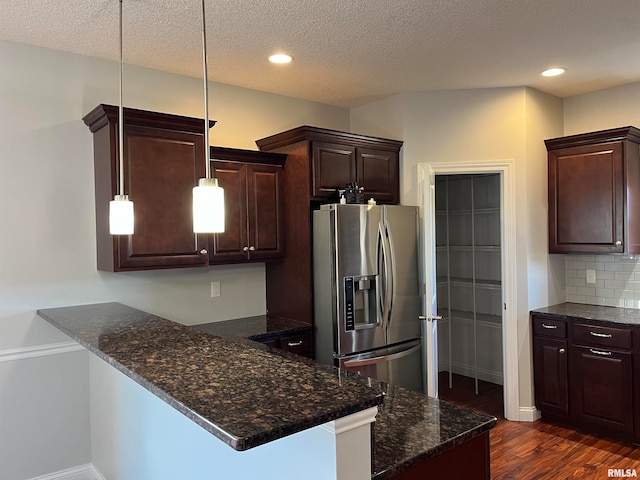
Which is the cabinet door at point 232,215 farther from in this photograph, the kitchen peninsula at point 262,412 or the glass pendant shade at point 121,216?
the glass pendant shade at point 121,216

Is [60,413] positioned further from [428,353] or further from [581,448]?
[581,448]

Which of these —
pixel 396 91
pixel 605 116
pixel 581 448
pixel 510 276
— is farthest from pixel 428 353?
pixel 605 116

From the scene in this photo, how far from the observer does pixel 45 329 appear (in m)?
2.95

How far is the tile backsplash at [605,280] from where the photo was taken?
3.91 meters

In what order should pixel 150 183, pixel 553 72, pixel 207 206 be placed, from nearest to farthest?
pixel 207 206 → pixel 150 183 → pixel 553 72

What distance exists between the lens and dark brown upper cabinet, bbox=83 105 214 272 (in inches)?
113

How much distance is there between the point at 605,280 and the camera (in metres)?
4.06

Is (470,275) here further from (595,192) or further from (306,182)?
(306,182)

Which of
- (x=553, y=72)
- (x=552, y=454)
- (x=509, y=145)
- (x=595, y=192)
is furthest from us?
(x=509, y=145)

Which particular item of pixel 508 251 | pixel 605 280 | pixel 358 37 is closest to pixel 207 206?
pixel 358 37

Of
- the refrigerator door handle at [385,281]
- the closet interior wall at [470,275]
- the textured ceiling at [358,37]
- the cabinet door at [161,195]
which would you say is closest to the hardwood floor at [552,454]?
the closet interior wall at [470,275]

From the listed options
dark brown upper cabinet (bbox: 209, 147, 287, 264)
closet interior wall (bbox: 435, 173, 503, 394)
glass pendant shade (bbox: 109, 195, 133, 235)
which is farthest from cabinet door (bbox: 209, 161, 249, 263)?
closet interior wall (bbox: 435, 173, 503, 394)

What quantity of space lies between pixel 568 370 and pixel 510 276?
0.82m

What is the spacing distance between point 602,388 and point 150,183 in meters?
3.43
